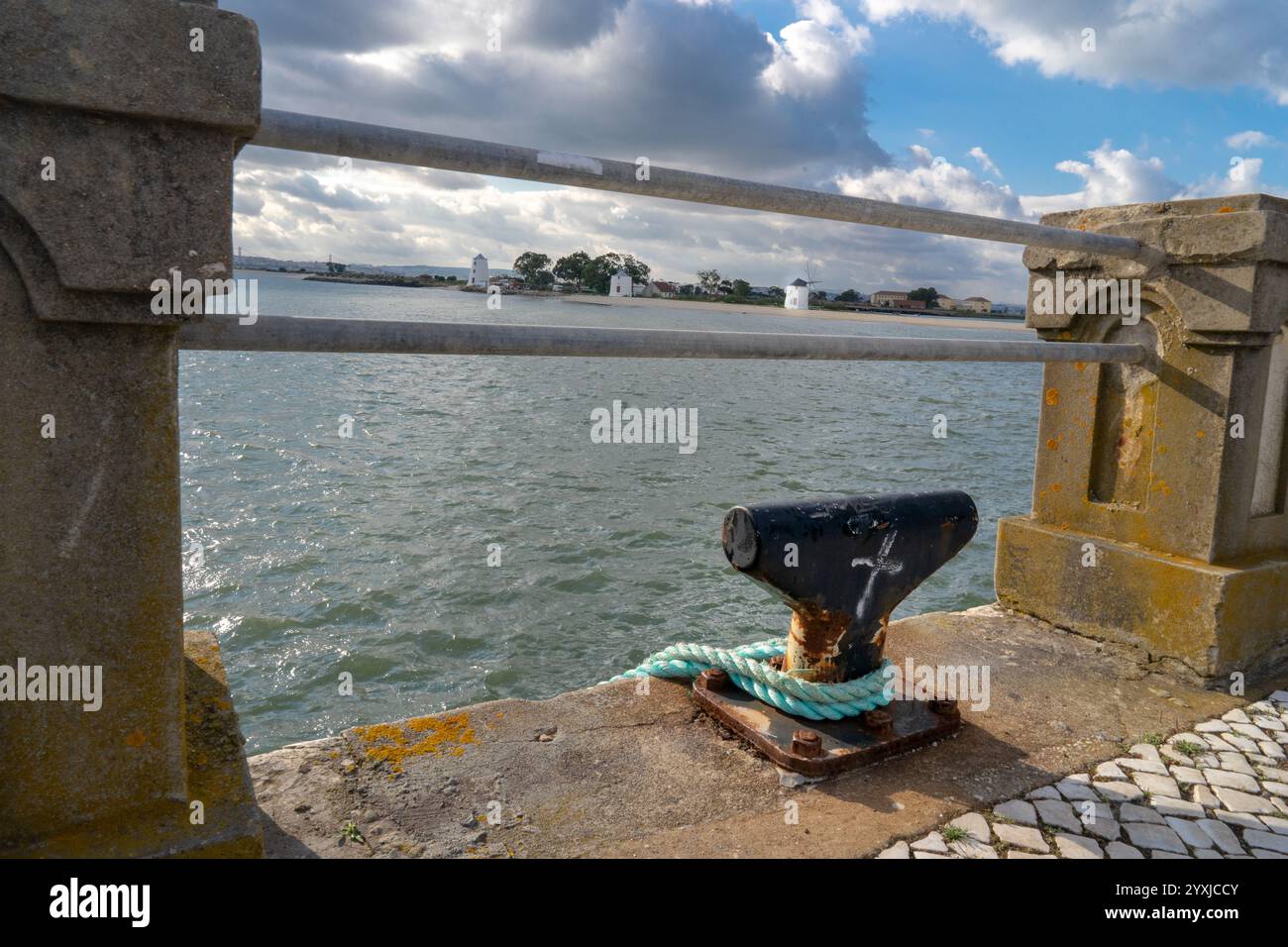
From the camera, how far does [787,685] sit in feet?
9.80

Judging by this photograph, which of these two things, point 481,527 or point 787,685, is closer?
point 787,685

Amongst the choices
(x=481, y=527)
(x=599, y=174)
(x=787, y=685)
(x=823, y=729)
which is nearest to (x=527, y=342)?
(x=599, y=174)

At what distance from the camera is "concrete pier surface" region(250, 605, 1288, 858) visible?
91.0 inches

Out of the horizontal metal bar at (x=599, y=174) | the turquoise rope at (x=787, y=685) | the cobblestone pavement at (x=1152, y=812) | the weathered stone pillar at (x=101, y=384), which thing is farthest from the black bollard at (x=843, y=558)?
the weathered stone pillar at (x=101, y=384)

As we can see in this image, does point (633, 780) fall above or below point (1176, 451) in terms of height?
below

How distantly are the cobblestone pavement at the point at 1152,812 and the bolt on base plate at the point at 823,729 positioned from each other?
366 mm

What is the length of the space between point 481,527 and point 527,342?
374 inches

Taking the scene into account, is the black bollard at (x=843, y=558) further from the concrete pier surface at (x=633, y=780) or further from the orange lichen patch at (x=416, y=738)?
the orange lichen patch at (x=416, y=738)

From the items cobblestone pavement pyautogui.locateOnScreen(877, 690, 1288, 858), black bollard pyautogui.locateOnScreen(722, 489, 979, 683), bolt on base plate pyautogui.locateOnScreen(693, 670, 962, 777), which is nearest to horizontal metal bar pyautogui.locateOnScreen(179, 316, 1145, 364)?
black bollard pyautogui.locateOnScreen(722, 489, 979, 683)

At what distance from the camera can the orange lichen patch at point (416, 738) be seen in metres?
2.64

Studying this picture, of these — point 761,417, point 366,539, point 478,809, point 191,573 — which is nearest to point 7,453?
point 478,809

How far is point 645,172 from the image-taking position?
236cm

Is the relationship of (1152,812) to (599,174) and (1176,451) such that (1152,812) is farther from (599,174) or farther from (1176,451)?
(599,174)
